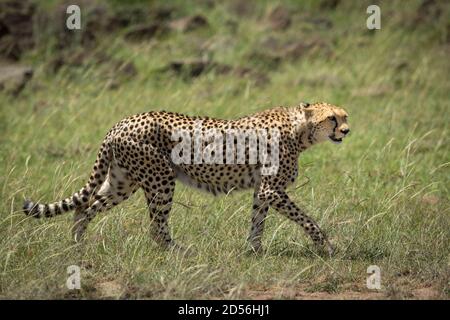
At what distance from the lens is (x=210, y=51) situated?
13227mm

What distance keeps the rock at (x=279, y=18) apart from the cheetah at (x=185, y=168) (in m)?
7.16

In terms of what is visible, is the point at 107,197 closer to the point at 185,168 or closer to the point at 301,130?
the point at 185,168

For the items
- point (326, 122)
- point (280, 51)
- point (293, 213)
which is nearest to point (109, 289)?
point (293, 213)

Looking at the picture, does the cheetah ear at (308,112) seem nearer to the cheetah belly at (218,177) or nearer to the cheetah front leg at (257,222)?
the cheetah belly at (218,177)

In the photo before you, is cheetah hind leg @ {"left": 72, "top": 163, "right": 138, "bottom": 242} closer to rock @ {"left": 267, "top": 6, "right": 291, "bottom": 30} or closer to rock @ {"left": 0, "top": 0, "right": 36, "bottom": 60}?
rock @ {"left": 0, "top": 0, "right": 36, "bottom": 60}

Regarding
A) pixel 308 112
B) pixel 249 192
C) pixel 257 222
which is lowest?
pixel 249 192

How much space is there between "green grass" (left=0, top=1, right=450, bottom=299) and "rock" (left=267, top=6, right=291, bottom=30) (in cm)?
17

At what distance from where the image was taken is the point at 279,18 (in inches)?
572

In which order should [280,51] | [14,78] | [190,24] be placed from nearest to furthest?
[14,78] < [280,51] < [190,24]

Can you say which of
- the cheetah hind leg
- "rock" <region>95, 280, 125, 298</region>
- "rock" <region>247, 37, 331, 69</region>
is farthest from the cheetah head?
"rock" <region>247, 37, 331, 69</region>

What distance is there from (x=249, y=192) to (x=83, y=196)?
1.66 meters

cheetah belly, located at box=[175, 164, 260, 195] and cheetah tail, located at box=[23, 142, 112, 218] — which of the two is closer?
cheetah tail, located at box=[23, 142, 112, 218]

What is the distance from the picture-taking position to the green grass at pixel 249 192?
20.7 ft

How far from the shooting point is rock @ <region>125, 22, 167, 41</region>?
539 inches
